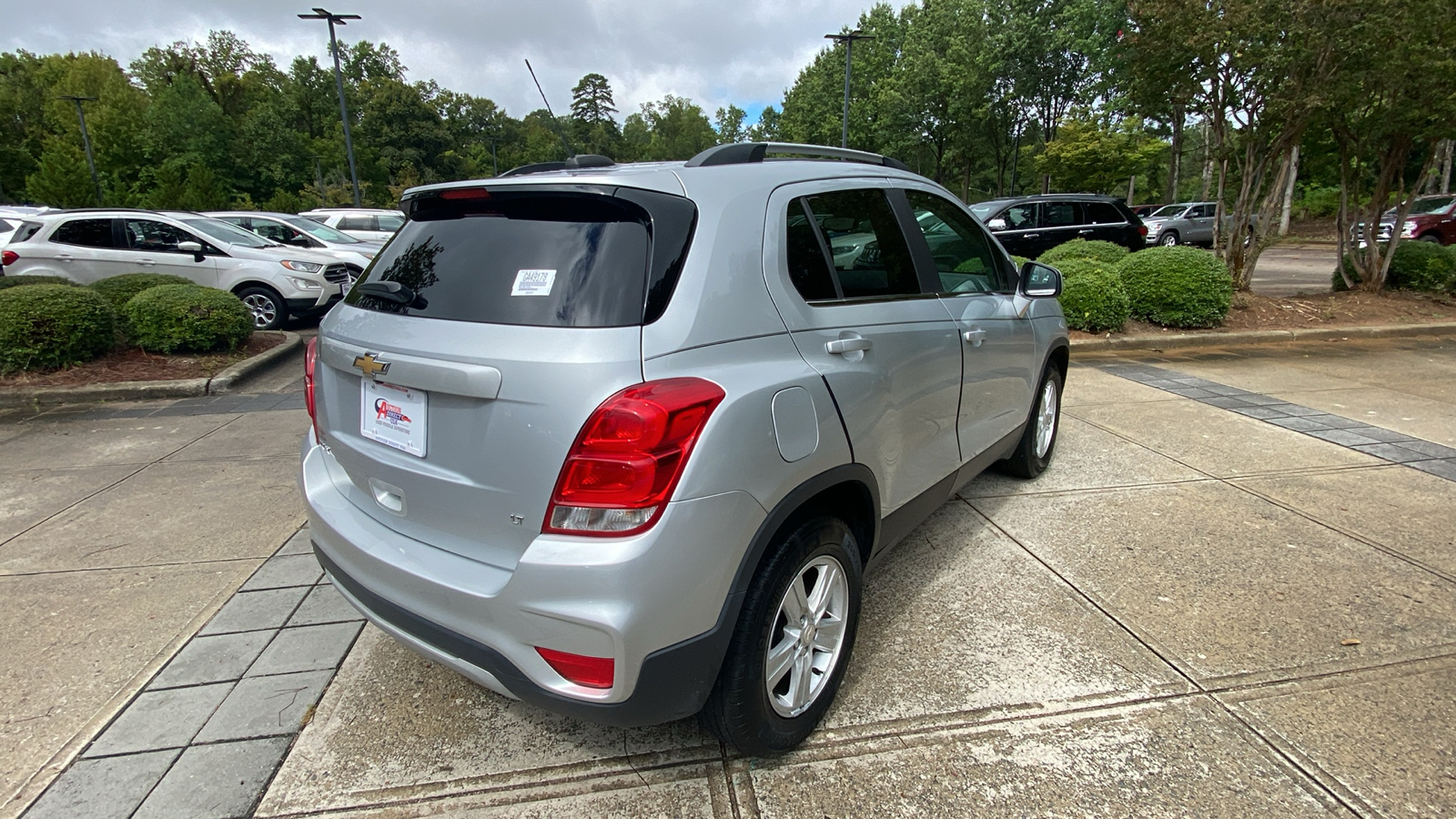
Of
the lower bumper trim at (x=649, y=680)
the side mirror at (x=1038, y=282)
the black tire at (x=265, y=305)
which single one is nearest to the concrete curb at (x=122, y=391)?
the black tire at (x=265, y=305)

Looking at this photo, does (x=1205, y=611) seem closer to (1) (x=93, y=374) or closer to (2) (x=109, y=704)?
(2) (x=109, y=704)

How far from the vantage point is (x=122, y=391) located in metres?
6.33

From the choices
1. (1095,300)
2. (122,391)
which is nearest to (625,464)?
(122,391)

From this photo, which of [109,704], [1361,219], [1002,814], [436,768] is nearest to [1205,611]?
[1002,814]

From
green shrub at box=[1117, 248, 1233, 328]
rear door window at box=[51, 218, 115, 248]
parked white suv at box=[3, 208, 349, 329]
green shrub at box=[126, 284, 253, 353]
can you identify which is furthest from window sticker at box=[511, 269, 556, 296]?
rear door window at box=[51, 218, 115, 248]

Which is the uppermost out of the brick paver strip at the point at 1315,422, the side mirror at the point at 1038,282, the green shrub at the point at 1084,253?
the green shrub at the point at 1084,253

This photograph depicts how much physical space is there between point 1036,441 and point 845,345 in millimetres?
2472

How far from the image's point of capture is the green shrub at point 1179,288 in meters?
8.90

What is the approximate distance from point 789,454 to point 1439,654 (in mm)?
2609

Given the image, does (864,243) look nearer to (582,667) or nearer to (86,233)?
(582,667)

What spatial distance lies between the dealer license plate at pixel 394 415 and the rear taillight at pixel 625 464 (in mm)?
481

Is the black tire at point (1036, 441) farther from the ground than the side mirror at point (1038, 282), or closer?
closer

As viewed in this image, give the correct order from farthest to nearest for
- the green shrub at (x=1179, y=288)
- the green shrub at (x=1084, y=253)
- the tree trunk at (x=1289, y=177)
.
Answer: the tree trunk at (x=1289, y=177), the green shrub at (x=1084, y=253), the green shrub at (x=1179, y=288)

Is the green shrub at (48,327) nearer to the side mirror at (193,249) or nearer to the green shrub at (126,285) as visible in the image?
the green shrub at (126,285)
